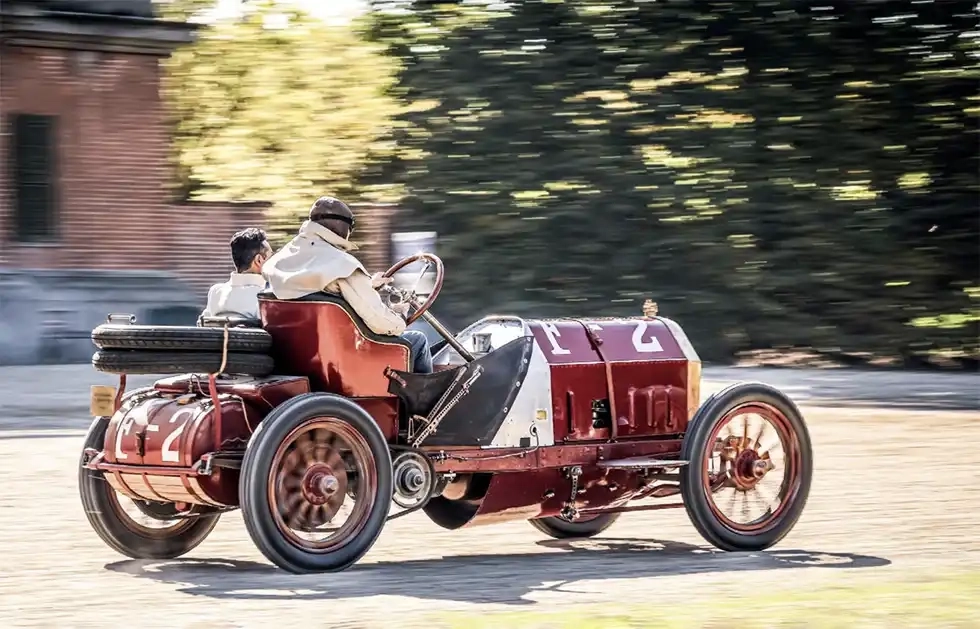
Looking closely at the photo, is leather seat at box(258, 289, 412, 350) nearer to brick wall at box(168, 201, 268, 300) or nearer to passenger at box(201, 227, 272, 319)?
passenger at box(201, 227, 272, 319)

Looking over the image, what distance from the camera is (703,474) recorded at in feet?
29.7

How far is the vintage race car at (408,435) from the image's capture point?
8.20m

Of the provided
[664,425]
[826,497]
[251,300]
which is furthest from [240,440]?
[826,497]

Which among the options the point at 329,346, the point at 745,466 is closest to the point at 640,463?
the point at 745,466

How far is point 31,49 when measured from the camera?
25.4 m

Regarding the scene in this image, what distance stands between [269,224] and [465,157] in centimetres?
421

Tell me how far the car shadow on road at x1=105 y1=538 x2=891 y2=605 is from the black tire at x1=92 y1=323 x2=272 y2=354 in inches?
40.0

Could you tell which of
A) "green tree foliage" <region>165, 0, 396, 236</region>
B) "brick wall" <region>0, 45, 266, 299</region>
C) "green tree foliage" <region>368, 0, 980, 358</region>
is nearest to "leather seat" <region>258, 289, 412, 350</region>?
"green tree foliage" <region>368, 0, 980, 358</region>

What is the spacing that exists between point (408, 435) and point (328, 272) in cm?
92

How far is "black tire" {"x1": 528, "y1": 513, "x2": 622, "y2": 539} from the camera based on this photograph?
10000 millimetres

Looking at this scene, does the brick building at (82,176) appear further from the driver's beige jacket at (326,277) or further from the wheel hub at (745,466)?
the wheel hub at (745,466)

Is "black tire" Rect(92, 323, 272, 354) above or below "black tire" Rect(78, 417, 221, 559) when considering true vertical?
above

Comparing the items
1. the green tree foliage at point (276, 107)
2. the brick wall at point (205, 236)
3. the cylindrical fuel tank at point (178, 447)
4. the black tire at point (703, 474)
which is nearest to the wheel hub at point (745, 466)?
the black tire at point (703, 474)

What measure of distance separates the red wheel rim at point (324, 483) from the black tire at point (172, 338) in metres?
0.52
